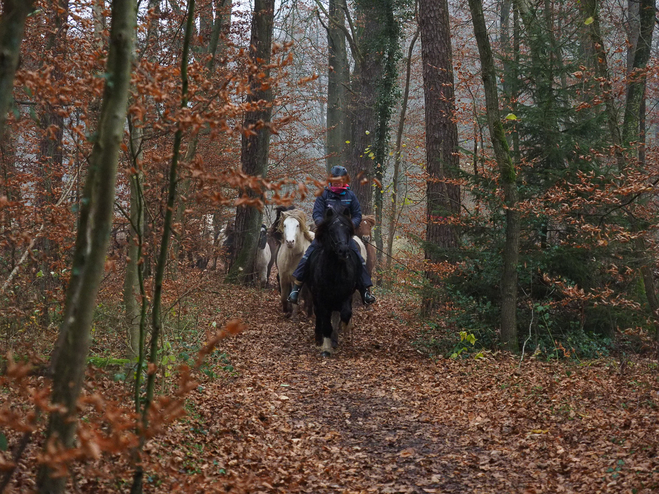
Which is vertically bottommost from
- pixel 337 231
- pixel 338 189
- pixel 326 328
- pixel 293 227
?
pixel 326 328

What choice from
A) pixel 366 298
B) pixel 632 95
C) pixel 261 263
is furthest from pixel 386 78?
pixel 366 298

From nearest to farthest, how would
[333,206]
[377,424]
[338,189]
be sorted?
[377,424] < [333,206] < [338,189]

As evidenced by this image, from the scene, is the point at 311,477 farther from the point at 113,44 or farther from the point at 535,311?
the point at 535,311

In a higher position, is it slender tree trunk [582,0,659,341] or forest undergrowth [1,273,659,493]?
slender tree trunk [582,0,659,341]

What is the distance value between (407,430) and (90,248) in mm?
4732

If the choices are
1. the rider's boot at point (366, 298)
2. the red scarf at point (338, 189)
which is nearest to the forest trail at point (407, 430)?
the rider's boot at point (366, 298)

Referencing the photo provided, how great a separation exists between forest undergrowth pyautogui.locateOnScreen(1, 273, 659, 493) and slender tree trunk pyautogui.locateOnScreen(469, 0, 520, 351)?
1.80 ft

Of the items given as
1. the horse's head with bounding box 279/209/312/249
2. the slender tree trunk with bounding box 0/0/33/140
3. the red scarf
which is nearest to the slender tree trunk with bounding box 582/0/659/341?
the red scarf

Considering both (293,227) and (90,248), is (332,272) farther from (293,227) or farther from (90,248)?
(90,248)

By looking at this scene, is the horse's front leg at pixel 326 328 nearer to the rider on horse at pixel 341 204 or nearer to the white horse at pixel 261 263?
the rider on horse at pixel 341 204

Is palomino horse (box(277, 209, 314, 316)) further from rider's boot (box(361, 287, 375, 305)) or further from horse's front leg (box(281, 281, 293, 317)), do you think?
rider's boot (box(361, 287, 375, 305))

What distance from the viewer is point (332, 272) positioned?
10.4 m

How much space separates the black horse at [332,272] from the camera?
32.7 feet

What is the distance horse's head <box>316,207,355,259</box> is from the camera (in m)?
9.77
